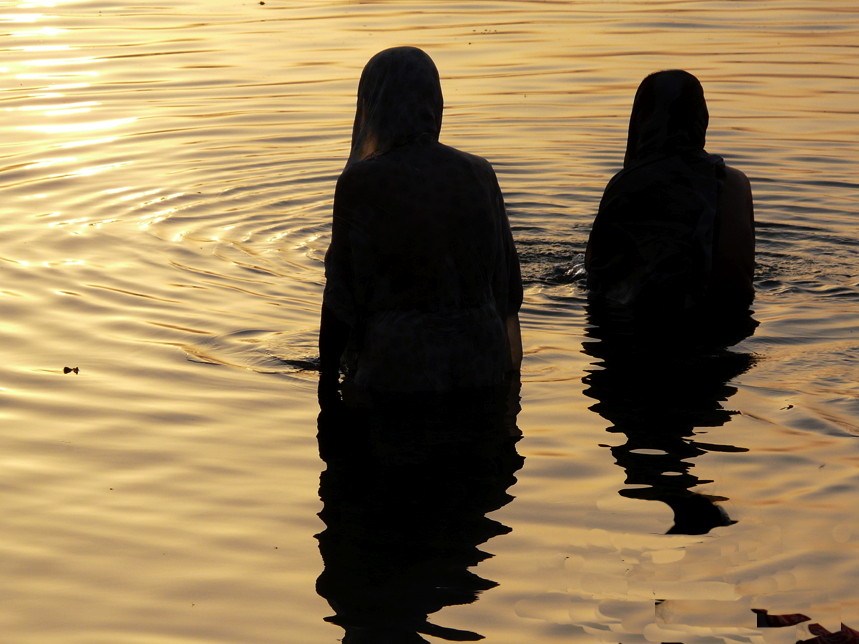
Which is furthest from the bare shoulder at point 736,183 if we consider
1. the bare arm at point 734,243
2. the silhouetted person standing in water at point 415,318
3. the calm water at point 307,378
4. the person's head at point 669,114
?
the silhouetted person standing in water at point 415,318

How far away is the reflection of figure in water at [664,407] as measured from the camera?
19.0ft

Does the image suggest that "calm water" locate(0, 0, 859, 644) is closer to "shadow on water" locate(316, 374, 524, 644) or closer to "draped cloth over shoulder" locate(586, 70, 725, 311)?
"shadow on water" locate(316, 374, 524, 644)

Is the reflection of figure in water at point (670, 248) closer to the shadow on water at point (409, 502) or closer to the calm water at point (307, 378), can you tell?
the calm water at point (307, 378)

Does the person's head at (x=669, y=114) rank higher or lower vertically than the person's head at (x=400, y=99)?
higher

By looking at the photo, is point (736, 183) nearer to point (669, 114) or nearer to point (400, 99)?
point (669, 114)

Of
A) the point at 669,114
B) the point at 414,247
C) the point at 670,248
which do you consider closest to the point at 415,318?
the point at 414,247

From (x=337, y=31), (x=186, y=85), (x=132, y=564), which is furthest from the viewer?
(x=337, y=31)

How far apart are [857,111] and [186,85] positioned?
7.48m

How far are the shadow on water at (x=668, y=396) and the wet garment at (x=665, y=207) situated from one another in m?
0.30

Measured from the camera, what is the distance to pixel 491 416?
664 centimetres

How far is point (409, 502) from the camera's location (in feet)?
18.9

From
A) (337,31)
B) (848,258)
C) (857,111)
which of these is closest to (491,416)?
(848,258)

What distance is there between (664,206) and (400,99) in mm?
2857

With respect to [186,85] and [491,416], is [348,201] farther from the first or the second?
[186,85]
